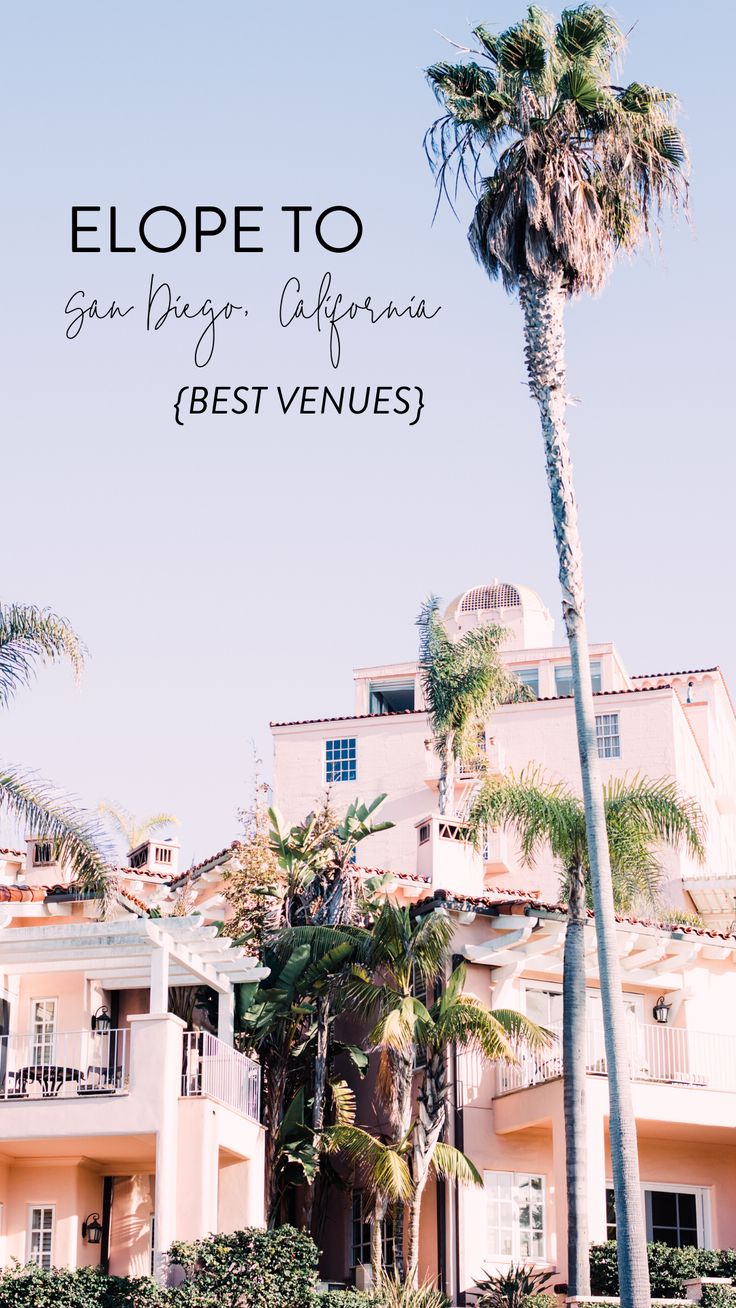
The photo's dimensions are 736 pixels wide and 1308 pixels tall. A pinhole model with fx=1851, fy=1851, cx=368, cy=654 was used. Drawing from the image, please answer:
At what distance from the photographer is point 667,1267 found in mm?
27344

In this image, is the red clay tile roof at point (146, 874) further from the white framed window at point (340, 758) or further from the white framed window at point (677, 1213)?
the white framed window at point (340, 758)

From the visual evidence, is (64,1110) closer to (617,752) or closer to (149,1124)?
(149,1124)

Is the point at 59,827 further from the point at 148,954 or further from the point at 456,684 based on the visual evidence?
the point at 456,684

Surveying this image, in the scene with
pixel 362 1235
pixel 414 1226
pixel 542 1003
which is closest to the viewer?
pixel 414 1226

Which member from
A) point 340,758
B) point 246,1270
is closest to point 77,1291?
point 246,1270

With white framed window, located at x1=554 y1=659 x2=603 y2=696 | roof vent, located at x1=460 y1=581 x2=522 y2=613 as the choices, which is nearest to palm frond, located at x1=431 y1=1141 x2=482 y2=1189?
white framed window, located at x1=554 y1=659 x2=603 y2=696

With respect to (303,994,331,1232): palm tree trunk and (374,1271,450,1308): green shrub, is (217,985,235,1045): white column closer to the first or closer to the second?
(303,994,331,1232): palm tree trunk

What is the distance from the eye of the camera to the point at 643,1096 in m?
29.2

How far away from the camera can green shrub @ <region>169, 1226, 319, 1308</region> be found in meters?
24.1

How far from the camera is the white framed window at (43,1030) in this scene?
29398mm

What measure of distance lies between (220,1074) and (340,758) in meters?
→ 27.7

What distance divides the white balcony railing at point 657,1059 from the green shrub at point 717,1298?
3745mm

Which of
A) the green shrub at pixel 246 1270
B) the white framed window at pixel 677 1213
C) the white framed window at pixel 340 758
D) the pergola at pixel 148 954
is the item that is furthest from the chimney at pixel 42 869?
the white framed window at pixel 340 758

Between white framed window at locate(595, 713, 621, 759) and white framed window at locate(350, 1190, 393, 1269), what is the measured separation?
23093 millimetres
